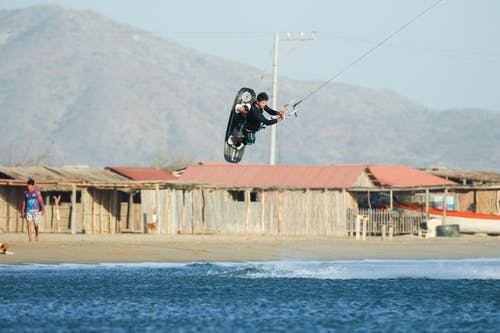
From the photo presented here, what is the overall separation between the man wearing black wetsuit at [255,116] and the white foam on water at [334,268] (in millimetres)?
5701

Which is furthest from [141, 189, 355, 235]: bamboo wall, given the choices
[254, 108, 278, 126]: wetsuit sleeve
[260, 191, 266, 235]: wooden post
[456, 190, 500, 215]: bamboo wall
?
[254, 108, 278, 126]: wetsuit sleeve

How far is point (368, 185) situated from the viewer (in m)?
52.3

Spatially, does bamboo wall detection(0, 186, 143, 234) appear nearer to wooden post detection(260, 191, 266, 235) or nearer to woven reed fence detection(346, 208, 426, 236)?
wooden post detection(260, 191, 266, 235)

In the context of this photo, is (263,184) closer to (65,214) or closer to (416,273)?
(65,214)

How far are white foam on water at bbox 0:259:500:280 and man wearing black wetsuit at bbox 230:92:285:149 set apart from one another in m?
5.70

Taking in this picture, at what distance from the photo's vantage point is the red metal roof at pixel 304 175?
168 feet

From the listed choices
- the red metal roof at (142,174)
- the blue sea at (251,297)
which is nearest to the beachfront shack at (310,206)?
the red metal roof at (142,174)

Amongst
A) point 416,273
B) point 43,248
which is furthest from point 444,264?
point 43,248

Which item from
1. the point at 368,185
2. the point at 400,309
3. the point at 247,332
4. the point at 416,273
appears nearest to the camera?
the point at 247,332

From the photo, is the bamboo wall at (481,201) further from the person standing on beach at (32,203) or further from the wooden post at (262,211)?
the person standing on beach at (32,203)

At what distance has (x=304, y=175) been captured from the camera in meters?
52.7

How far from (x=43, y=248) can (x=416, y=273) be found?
11569 mm

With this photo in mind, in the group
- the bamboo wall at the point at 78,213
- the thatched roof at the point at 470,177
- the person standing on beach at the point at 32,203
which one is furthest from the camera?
the thatched roof at the point at 470,177

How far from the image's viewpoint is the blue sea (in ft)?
69.8
